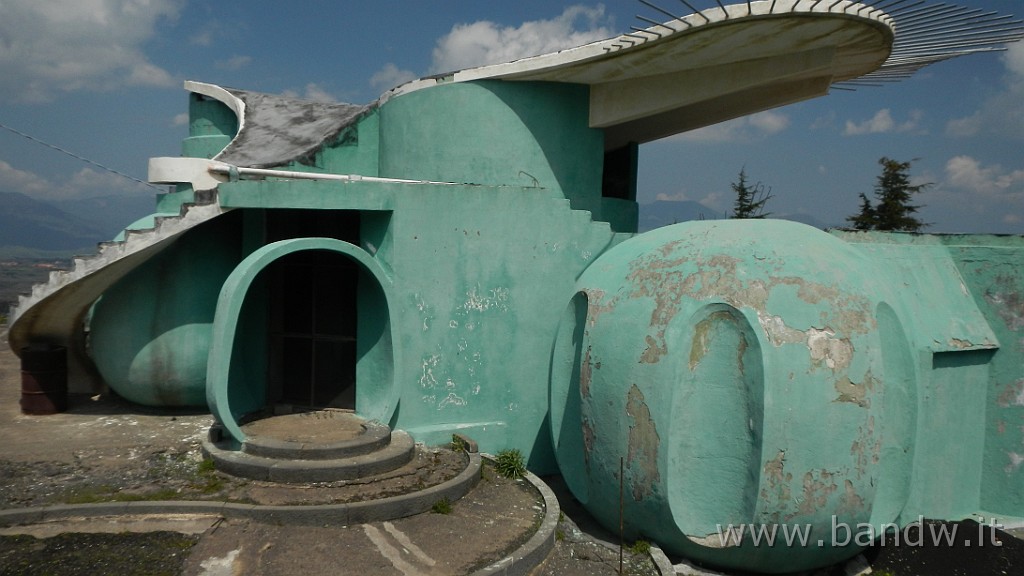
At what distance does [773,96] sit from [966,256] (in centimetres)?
510

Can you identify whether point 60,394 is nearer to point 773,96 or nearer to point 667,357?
point 667,357

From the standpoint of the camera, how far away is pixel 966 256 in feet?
30.3

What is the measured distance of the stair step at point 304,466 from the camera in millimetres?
7648

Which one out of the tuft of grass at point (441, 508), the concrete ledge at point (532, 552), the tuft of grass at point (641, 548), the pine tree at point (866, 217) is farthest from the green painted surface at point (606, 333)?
the pine tree at point (866, 217)

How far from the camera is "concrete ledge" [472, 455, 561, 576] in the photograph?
6.45 m

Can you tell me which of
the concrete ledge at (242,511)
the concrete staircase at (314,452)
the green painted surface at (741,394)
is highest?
the green painted surface at (741,394)

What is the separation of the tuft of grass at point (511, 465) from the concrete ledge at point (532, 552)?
0.88 metres

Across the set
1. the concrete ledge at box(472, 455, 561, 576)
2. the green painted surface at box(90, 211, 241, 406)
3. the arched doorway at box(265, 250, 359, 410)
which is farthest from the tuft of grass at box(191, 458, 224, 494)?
the concrete ledge at box(472, 455, 561, 576)

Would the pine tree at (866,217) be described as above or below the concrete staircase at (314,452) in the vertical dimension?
above

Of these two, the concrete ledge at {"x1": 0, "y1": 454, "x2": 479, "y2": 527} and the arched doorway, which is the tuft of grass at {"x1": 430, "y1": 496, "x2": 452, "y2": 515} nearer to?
the concrete ledge at {"x1": 0, "y1": 454, "x2": 479, "y2": 527}

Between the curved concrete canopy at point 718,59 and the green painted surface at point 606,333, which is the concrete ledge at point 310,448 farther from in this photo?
the curved concrete canopy at point 718,59

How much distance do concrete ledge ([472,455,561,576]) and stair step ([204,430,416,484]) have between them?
1966 mm

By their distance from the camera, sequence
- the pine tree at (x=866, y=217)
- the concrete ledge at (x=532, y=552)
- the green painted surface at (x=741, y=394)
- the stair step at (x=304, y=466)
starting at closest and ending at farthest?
1. the concrete ledge at (x=532, y=552)
2. the green painted surface at (x=741, y=394)
3. the stair step at (x=304, y=466)
4. the pine tree at (x=866, y=217)

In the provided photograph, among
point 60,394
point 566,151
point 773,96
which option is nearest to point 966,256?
point 773,96
